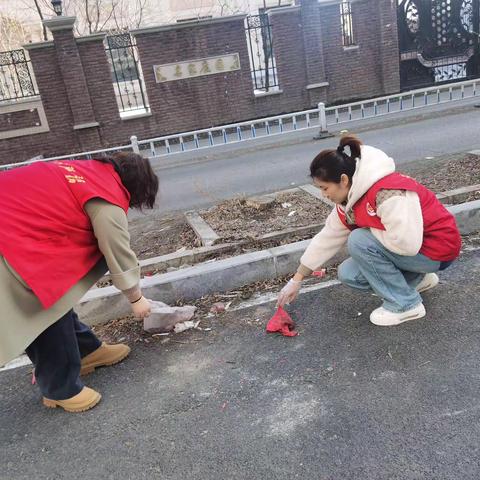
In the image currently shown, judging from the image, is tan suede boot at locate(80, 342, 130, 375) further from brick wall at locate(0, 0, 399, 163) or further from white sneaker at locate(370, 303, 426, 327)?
brick wall at locate(0, 0, 399, 163)

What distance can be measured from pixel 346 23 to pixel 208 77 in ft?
13.7

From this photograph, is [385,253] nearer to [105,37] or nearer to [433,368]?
[433,368]

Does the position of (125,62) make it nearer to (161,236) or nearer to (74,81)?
(74,81)

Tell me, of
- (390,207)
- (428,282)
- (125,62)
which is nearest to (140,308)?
(390,207)

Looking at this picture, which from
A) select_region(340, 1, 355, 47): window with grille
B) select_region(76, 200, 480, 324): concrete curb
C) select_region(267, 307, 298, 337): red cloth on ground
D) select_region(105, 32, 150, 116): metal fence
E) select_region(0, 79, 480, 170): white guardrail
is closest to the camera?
select_region(267, 307, 298, 337): red cloth on ground

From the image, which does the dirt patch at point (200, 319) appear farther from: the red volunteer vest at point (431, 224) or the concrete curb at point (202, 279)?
the red volunteer vest at point (431, 224)

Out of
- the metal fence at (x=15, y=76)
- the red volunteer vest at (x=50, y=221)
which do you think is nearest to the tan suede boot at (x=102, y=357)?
the red volunteer vest at (x=50, y=221)

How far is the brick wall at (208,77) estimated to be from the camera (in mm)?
12266

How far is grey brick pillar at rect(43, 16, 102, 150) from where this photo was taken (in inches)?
464

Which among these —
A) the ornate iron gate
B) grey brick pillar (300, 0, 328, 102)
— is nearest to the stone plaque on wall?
grey brick pillar (300, 0, 328, 102)

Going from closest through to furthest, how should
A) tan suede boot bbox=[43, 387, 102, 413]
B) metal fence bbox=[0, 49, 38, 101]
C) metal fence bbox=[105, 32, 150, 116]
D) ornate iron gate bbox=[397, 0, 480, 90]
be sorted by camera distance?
tan suede boot bbox=[43, 387, 102, 413], metal fence bbox=[0, 49, 38, 101], metal fence bbox=[105, 32, 150, 116], ornate iron gate bbox=[397, 0, 480, 90]

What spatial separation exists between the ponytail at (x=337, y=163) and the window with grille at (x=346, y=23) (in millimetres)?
12482

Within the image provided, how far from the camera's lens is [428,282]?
128 inches

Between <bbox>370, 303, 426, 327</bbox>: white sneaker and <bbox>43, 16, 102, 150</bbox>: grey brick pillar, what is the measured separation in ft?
36.0
